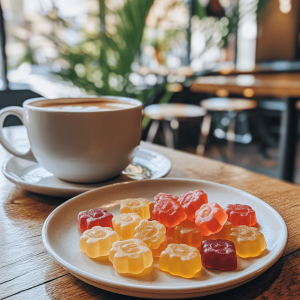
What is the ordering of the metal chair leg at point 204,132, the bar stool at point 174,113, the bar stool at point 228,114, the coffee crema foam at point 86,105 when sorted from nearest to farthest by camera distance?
the coffee crema foam at point 86,105 → the bar stool at point 174,113 → the bar stool at point 228,114 → the metal chair leg at point 204,132

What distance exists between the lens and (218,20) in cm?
224

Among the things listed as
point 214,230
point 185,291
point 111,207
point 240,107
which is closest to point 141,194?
point 111,207

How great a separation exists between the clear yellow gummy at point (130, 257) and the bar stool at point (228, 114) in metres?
2.82

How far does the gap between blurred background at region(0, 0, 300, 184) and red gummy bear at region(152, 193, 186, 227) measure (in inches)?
65.6

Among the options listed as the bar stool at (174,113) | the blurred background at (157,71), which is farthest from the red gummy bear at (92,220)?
the bar stool at (174,113)

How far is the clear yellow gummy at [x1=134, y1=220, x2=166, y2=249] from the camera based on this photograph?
1.34 feet

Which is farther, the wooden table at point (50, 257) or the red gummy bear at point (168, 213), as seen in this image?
the red gummy bear at point (168, 213)

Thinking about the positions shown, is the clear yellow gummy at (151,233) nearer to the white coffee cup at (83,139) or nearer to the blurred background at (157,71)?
the white coffee cup at (83,139)

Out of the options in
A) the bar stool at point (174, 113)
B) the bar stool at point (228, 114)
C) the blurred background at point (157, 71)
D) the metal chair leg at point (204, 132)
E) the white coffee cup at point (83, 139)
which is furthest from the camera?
the metal chair leg at point (204, 132)

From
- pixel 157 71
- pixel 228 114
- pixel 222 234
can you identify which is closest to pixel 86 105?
pixel 222 234

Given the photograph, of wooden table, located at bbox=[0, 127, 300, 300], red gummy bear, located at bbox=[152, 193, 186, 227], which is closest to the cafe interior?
wooden table, located at bbox=[0, 127, 300, 300]

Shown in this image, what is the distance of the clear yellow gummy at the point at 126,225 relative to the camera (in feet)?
1.45

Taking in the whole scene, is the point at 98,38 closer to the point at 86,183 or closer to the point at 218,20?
the point at 218,20

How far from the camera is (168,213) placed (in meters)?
0.46
